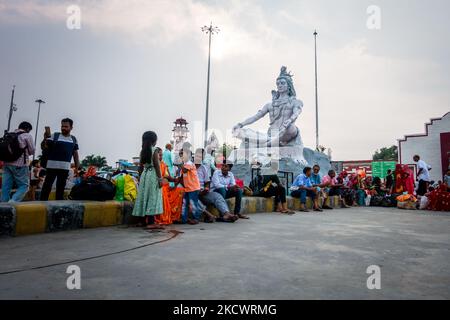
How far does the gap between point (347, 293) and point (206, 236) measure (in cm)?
206

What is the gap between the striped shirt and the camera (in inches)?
178

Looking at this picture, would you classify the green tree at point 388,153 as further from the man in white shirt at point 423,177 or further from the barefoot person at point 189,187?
the barefoot person at point 189,187

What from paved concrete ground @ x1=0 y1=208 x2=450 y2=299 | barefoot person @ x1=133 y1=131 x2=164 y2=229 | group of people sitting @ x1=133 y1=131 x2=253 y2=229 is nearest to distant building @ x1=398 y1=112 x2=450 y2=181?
group of people sitting @ x1=133 y1=131 x2=253 y2=229

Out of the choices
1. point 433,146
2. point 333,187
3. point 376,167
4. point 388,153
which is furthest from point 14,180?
point 388,153

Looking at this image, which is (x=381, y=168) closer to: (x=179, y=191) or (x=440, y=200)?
(x=440, y=200)

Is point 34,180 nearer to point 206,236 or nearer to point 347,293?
point 206,236

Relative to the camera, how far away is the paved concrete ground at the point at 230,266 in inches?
61.5

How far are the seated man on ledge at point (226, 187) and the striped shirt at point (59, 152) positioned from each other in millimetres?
2566

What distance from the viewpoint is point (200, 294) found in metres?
1.52

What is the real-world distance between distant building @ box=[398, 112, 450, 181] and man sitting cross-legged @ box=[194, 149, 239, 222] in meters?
20.5

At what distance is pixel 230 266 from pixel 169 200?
2933 millimetres

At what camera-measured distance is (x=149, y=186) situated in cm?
429
